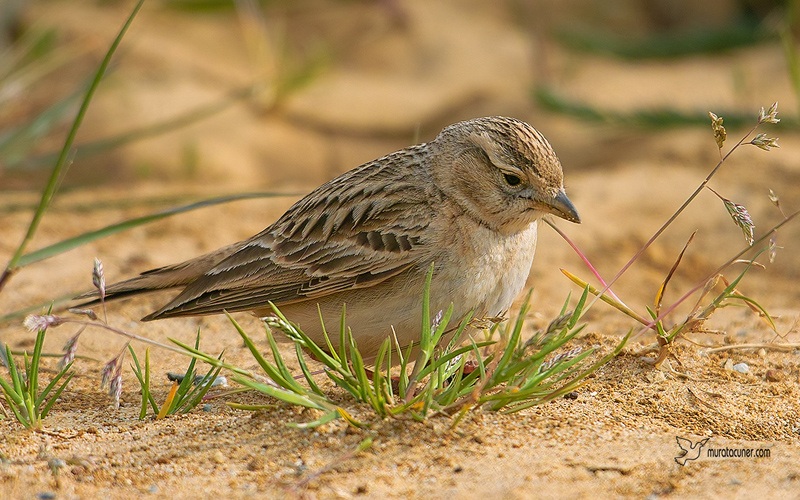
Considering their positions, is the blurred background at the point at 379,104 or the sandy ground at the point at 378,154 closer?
the sandy ground at the point at 378,154

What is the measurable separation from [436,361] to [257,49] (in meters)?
7.03

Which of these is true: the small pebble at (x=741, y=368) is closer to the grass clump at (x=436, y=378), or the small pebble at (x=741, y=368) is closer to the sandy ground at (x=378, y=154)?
the sandy ground at (x=378, y=154)

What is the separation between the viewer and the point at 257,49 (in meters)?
10.2

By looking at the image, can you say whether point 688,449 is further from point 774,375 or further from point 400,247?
point 400,247

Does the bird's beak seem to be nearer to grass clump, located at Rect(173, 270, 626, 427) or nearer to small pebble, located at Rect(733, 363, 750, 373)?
grass clump, located at Rect(173, 270, 626, 427)

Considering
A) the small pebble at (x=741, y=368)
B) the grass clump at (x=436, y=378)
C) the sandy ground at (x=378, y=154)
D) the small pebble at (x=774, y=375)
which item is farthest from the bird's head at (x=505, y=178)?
the small pebble at (x=774, y=375)

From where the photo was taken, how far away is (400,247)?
4.54m

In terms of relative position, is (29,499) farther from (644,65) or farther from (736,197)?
(644,65)

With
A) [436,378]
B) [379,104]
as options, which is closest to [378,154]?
[379,104]

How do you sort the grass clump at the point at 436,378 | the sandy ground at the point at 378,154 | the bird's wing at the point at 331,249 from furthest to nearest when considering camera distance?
1. the bird's wing at the point at 331,249
2. the grass clump at the point at 436,378
3. the sandy ground at the point at 378,154

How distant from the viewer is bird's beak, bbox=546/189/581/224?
4520 millimetres

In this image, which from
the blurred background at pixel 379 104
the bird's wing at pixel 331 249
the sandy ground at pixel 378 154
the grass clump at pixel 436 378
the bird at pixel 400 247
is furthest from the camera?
the blurred background at pixel 379 104

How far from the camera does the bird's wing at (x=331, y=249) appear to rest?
458 cm

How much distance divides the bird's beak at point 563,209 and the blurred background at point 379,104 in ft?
5.74
